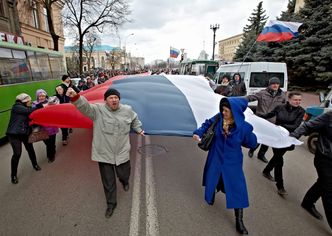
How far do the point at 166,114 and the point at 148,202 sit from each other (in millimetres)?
1567

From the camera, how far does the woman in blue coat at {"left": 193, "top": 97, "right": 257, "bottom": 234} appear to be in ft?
8.25

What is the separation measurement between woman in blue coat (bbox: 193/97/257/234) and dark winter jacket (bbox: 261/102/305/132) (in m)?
1.33

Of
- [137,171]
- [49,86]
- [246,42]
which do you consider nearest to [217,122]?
[137,171]

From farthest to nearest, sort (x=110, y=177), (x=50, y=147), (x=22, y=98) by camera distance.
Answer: (x=50, y=147) < (x=22, y=98) < (x=110, y=177)

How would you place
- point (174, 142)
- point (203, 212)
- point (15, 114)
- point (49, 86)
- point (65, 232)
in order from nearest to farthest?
1. point (65, 232)
2. point (203, 212)
3. point (15, 114)
4. point (174, 142)
5. point (49, 86)

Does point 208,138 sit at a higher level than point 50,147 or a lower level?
higher

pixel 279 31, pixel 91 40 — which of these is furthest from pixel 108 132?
pixel 91 40

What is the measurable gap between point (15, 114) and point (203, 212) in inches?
148

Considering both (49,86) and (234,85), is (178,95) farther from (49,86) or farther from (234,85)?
(49,86)

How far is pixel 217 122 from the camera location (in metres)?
2.79

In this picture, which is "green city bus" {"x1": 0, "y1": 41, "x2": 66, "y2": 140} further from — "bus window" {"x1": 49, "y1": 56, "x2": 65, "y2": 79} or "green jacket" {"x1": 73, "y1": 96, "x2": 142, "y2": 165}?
"green jacket" {"x1": 73, "y1": 96, "x2": 142, "y2": 165}

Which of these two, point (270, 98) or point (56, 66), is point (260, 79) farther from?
point (56, 66)

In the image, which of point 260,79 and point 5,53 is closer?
point 5,53

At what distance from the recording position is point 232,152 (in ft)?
8.56
